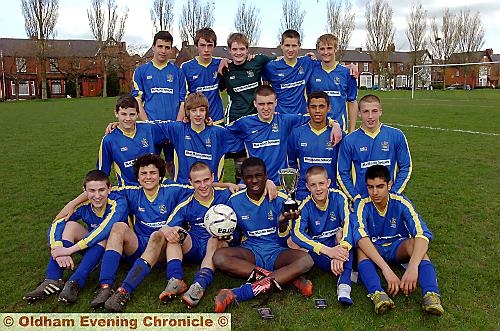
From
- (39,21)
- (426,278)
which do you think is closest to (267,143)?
(426,278)

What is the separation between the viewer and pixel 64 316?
10.8 ft

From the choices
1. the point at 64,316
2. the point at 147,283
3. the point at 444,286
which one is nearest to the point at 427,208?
A: the point at 444,286

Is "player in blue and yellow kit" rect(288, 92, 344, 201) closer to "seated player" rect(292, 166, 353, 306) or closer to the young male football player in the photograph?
the young male football player

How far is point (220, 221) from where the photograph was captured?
150 inches

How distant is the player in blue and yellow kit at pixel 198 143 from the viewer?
4.73 meters

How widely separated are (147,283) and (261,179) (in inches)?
48.5

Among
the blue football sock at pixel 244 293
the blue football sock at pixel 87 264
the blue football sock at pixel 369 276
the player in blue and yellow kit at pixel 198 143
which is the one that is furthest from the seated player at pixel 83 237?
the blue football sock at pixel 369 276

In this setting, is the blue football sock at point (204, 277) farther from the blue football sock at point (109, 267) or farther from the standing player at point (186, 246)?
the blue football sock at point (109, 267)

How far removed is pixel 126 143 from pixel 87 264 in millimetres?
1345

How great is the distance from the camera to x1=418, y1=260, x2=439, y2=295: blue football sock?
132 inches

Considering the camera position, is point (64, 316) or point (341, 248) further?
point (341, 248)

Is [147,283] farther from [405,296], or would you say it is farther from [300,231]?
[405,296]

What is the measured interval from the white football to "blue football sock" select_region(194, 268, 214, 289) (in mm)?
291

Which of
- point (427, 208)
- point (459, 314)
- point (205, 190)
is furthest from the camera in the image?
point (427, 208)
